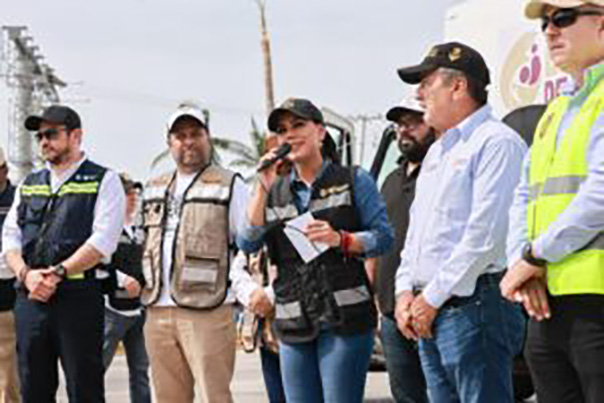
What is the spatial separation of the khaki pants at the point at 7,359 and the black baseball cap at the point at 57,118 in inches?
75.4

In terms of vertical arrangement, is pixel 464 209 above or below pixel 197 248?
above

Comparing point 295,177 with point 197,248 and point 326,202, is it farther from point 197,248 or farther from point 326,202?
point 197,248

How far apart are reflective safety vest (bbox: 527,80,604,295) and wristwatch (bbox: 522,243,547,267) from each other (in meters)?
0.03

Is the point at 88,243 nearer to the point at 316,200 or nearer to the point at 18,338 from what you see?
the point at 18,338

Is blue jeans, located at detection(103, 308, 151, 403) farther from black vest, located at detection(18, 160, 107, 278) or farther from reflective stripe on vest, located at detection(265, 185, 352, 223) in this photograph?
reflective stripe on vest, located at detection(265, 185, 352, 223)

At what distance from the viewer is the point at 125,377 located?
1277cm

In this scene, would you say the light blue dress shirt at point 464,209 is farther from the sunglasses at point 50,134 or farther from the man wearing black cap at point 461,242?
the sunglasses at point 50,134

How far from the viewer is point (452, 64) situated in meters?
4.45

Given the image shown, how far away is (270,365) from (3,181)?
290 cm

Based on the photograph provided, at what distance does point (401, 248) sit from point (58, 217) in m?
2.01

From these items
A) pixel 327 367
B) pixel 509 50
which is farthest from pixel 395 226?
pixel 509 50

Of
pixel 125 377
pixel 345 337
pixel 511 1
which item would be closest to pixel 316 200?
pixel 345 337

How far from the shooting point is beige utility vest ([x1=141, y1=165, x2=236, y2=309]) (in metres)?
5.81

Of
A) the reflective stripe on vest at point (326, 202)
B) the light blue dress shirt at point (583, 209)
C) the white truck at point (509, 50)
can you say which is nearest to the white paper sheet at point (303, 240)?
the reflective stripe on vest at point (326, 202)
